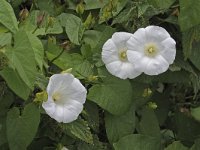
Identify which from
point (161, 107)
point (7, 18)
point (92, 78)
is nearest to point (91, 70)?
point (92, 78)

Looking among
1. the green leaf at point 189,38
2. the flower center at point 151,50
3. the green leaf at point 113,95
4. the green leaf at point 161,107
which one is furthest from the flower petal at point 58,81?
the green leaf at point 161,107

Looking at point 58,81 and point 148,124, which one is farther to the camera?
point 148,124

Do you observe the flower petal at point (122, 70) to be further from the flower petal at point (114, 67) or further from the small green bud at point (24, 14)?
the small green bud at point (24, 14)

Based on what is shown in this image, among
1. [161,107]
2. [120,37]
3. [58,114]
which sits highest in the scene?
[120,37]

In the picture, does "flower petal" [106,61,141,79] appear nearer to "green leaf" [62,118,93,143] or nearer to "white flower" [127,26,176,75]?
"white flower" [127,26,176,75]

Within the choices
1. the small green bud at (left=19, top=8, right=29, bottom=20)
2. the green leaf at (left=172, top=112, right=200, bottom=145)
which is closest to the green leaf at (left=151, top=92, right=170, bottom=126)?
the green leaf at (left=172, top=112, right=200, bottom=145)

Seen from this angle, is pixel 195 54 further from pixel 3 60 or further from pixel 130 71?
pixel 3 60

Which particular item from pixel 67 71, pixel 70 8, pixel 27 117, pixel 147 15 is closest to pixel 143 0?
pixel 147 15

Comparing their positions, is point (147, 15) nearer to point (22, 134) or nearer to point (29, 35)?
point (29, 35)
